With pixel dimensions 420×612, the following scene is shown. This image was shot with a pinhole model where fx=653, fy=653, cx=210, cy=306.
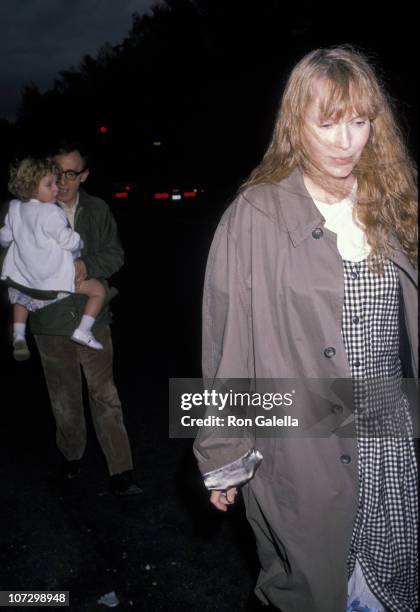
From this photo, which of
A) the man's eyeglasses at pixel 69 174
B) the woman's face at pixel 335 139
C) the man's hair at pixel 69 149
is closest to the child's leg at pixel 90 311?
the man's eyeglasses at pixel 69 174

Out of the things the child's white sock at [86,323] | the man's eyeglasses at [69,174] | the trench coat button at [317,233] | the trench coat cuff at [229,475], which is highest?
the man's eyeglasses at [69,174]

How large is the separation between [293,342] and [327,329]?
0.13 meters

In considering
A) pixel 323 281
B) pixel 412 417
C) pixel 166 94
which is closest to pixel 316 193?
pixel 323 281

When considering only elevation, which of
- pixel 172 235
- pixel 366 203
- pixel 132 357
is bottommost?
pixel 132 357

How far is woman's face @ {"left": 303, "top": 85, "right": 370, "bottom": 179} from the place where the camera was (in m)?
2.18

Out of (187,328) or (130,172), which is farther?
(130,172)

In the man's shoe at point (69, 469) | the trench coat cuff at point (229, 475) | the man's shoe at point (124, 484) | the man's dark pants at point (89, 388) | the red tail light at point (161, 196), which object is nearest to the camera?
the trench coat cuff at point (229, 475)

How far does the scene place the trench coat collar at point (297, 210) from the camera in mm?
2197

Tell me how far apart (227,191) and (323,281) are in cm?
2225

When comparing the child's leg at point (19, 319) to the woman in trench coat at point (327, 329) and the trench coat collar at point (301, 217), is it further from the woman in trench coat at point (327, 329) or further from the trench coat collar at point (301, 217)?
the trench coat collar at point (301, 217)

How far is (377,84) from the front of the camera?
2.26 m

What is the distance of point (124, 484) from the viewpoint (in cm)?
440

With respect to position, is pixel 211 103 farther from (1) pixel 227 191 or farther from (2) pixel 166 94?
(2) pixel 166 94

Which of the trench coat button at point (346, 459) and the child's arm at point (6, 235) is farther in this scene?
the child's arm at point (6, 235)
